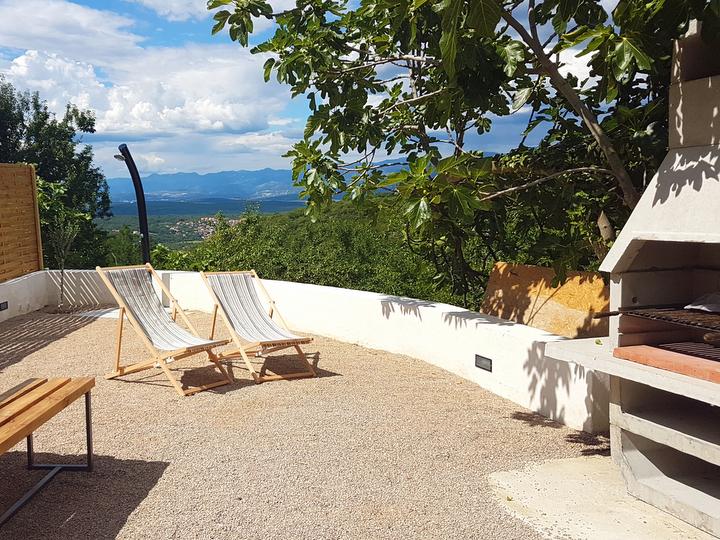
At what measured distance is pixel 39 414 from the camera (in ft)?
11.6

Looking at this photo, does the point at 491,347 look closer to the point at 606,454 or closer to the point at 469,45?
the point at 606,454

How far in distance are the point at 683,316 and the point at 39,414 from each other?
344cm

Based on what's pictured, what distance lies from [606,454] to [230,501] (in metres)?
2.47

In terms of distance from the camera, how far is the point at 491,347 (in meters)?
5.84

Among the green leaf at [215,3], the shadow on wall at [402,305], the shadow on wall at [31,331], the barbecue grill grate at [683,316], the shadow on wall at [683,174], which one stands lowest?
the shadow on wall at [31,331]

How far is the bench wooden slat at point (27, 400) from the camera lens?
3.55 meters

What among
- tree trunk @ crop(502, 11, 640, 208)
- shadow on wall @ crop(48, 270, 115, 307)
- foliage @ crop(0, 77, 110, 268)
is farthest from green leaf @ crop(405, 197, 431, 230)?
foliage @ crop(0, 77, 110, 268)

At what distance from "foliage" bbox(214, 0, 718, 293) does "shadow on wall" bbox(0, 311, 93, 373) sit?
3973 mm

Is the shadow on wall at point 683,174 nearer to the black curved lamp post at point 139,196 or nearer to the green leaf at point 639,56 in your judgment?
the green leaf at point 639,56

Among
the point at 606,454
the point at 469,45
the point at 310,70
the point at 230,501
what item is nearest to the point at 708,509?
the point at 606,454

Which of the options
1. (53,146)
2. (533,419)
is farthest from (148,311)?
(53,146)

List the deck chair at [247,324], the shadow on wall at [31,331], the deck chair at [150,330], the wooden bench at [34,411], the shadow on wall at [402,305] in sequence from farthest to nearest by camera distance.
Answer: the shadow on wall at [31,331] < the shadow on wall at [402,305] < the deck chair at [247,324] < the deck chair at [150,330] < the wooden bench at [34,411]

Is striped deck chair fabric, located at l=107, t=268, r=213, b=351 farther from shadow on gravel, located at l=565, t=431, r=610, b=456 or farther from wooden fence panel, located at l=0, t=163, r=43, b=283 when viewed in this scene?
wooden fence panel, located at l=0, t=163, r=43, b=283

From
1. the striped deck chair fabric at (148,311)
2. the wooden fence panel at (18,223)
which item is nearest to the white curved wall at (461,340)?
the striped deck chair fabric at (148,311)
